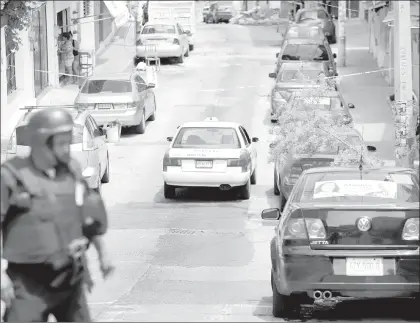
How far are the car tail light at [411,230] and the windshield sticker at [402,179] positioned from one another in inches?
30.9

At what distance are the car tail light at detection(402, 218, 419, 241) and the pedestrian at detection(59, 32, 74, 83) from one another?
1164 inches

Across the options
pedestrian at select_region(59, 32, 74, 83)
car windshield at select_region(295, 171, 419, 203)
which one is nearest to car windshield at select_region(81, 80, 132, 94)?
pedestrian at select_region(59, 32, 74, 83)

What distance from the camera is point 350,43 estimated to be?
5088 cm

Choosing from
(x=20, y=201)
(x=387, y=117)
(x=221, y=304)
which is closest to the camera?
(x=20, y=201)

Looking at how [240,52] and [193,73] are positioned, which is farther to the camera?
[240,52]

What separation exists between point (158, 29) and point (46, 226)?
38685 mm

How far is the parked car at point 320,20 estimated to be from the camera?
51781 millimetres

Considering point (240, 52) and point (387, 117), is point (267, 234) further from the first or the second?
point (240, 52)

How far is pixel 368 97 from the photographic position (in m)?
36.2

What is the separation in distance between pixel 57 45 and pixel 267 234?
2214 cm

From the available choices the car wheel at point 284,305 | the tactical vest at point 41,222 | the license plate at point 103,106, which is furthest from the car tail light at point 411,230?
the license plate at point 103,106

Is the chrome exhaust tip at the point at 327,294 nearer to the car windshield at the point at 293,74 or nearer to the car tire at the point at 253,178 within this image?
the car tire at the point at 253,178

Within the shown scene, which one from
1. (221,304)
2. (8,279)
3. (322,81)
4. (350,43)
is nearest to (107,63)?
(350,43)

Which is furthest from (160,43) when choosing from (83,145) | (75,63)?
(83,145)
